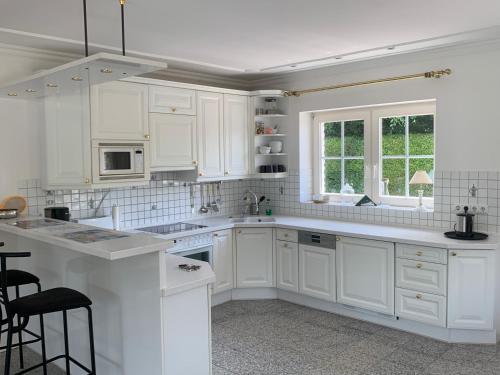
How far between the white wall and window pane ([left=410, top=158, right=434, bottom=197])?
0.29 metres

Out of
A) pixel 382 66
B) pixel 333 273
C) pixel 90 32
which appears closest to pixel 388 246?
pixel 333 273

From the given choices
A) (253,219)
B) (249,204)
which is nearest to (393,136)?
(253,219)

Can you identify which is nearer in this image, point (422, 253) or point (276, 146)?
point (422, 253)

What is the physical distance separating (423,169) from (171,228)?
264 cm

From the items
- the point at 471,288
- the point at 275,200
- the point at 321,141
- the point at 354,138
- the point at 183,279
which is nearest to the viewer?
the point at 183,279

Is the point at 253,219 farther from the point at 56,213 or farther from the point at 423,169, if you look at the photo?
the point at 56,213

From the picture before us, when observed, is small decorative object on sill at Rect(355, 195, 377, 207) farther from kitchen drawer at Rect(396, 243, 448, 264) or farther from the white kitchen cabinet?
the white kitchen cabinet

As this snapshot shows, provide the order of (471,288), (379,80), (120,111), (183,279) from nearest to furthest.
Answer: (183,279) → (471,288) → (120,111) → (379,80)

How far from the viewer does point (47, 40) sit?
3.67 m

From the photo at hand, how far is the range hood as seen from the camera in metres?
2.43

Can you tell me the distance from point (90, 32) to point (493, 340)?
160 inches

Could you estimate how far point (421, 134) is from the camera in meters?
4.70

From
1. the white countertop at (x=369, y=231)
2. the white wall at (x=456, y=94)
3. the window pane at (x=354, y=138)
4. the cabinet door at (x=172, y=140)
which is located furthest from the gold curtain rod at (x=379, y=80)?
the white countertop at (x=369, y=231)

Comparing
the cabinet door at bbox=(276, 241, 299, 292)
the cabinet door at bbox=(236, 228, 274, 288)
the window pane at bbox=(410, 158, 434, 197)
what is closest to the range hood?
the cabinet door at bbox=(236, 228, 274, 288)
